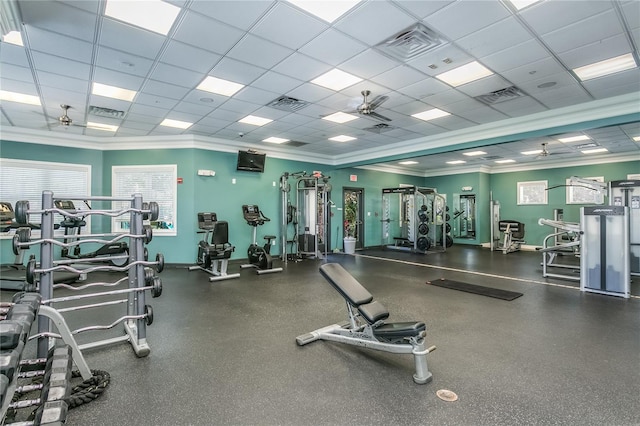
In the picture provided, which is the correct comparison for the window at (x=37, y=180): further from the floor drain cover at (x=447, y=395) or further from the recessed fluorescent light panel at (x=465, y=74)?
the floor drain cover at (x=447, y=395)

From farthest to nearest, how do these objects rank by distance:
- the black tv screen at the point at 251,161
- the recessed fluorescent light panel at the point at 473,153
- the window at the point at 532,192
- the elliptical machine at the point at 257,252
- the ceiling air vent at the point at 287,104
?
the window at the point at 532,192
the recessed fluorescent light panel at the point at 473,153
the black tv screen at the point at 251,161
the elliptical machine at the point at 257,252
the ceiling air vent at the point at 287,104

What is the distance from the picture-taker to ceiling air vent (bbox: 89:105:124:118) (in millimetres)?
5062

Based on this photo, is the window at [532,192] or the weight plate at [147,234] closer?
the weight plate at [147,234]

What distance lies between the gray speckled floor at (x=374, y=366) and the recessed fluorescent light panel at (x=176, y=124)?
10.4 ft

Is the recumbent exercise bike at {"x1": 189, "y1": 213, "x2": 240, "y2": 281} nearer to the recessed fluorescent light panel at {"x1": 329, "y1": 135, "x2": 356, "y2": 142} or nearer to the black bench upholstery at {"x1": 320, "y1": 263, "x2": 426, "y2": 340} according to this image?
the recessed fluorescent light panel at {"x1": 329, "y1": 135, "x2": 356, "y2": 142}

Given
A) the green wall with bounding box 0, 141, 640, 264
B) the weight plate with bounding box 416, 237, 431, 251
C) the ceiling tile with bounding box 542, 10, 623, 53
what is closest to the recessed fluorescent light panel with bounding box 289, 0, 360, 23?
the ceiling tile with bounding box 542, 10, 623, 53

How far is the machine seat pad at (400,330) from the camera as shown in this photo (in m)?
2.37

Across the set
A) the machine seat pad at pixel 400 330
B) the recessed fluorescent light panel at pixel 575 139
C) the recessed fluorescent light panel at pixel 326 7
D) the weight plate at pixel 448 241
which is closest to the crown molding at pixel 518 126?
the recessed fluorescent light panel at pixel 575 139

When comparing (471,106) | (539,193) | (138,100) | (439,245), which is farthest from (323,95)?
(539,193)

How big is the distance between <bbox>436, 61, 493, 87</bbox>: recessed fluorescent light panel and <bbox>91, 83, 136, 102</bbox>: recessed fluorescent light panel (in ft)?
13.8

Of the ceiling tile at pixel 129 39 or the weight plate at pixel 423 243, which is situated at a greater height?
the ceiling tile at pixel 129 39

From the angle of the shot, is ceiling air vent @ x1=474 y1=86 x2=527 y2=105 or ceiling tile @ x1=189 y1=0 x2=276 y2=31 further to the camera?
ceiling air vent @ x1=474 y1=86 x2=527 y2=105

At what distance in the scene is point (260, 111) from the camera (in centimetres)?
531

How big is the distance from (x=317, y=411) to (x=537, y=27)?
370 cm
